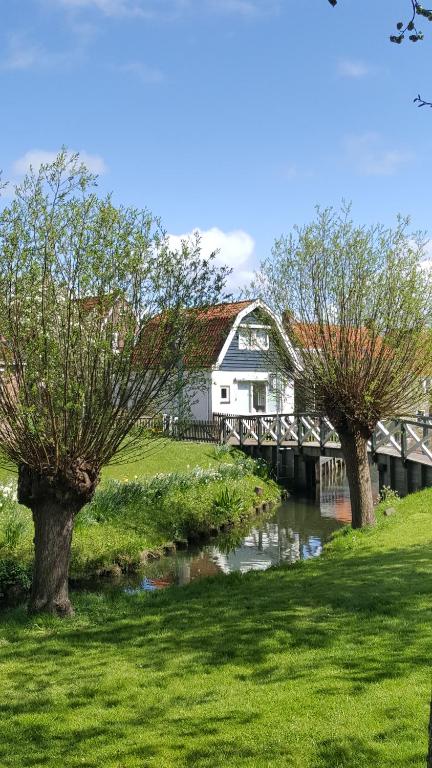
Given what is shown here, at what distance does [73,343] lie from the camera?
980cm

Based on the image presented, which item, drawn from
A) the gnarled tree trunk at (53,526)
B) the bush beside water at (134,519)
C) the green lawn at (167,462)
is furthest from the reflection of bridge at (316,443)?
the gnarled tree trunk at (53,526)

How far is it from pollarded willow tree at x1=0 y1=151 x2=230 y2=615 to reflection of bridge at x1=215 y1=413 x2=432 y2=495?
8488 mm

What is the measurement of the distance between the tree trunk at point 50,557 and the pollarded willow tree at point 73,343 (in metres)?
0.01

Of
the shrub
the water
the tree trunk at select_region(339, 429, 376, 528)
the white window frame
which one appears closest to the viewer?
the shrub

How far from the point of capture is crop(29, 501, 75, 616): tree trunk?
1056 cm

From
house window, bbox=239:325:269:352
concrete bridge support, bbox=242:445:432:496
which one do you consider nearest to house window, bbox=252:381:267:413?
concrete bridge support, bbox=242:445:432:496

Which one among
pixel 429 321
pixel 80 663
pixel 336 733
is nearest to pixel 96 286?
pixel 80 663

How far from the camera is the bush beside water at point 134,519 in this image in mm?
15836

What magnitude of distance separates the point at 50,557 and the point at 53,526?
1.46 ft

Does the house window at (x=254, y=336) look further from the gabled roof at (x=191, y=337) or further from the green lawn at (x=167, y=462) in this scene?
the green lawn at (x=167, y=462)

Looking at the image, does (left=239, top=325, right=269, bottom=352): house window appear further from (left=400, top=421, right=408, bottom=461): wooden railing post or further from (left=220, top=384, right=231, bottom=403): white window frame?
(left=220, top=384, right=231, bottom=403): white window frame

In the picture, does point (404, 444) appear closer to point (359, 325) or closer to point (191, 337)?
point (359, 325)

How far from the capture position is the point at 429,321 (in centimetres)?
1611

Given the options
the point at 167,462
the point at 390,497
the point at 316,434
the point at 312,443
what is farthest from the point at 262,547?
the point at 312,443
